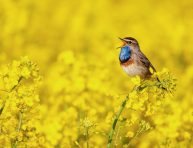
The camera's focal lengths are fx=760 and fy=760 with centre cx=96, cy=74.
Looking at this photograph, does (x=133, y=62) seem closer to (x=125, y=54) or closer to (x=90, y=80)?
(x=125, y=54)

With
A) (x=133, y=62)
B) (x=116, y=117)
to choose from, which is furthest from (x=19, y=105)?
(x=133, y=62)

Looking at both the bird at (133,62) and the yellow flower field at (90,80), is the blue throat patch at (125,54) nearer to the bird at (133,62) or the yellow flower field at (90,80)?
the bird at (133,62)

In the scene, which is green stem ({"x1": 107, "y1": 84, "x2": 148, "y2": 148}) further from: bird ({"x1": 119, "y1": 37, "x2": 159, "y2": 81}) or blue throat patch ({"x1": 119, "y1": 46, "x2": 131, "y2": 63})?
blue throat patch ({"x1": 119, "y1": 46, "x2": 131, "y2": 63})

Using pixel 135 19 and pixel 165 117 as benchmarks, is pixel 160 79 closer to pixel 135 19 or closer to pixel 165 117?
pixel 165 117

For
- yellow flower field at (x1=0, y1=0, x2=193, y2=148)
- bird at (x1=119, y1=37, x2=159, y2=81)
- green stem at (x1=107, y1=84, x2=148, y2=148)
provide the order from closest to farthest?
1. green stem at (x1=107, y1=84, x2=148, y2=148)
2. yellow flower field at (x1=0, y1=0, x2=193, y2=148)
3. bird at (x1=119, y1=37, x2=159, y2=81)

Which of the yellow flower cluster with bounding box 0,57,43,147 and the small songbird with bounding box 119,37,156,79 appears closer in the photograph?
the yellow flower cluster with bounding box 0,57,43,147

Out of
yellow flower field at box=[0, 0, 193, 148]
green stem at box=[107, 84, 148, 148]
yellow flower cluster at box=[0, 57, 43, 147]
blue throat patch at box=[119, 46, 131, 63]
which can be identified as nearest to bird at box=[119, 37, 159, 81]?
blue throat patch at box=[119, 46, 131, 63]
